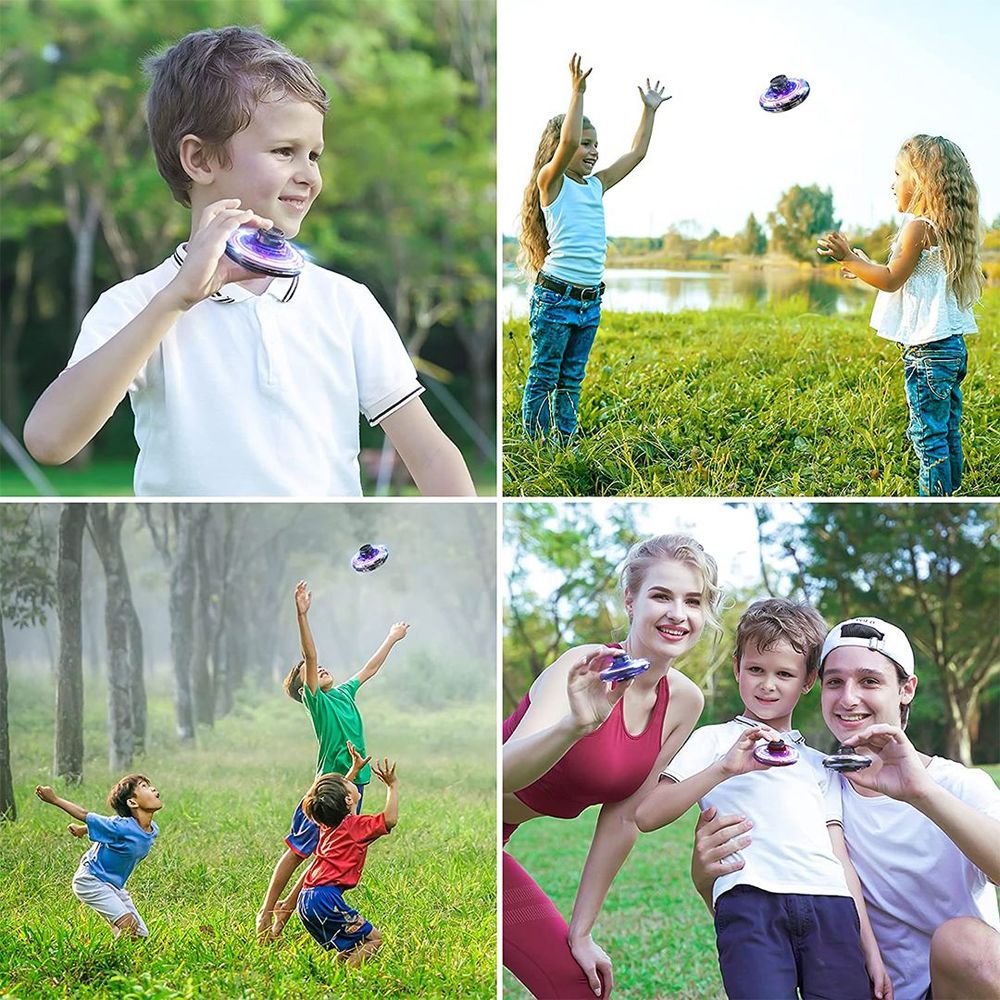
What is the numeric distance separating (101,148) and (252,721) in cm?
471

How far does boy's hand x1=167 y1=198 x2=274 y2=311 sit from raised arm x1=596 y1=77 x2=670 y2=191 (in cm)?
92

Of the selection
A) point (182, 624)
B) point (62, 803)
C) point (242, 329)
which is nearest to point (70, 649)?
point (182, 624)

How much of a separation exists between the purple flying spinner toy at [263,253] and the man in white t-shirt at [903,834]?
1.41m

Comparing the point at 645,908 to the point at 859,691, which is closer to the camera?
the point at 859,691

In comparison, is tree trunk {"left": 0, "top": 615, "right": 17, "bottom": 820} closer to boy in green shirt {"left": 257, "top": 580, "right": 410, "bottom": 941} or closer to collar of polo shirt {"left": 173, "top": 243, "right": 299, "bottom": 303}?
boy in green shirt {"left": 257, "top": 580, "right": 410, "bottom": 941}

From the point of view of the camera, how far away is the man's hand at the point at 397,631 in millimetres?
3137

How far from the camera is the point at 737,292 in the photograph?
11.3 ft

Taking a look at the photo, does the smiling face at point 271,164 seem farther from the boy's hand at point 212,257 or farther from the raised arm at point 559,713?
the raised arm at point 559,713

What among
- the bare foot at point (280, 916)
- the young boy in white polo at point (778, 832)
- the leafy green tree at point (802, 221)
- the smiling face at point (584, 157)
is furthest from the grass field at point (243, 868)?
the leafy green tree at point (802, 221)

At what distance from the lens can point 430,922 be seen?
3016mm

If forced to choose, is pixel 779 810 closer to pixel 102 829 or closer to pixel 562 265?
pixel 562 265

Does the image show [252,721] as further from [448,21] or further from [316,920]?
[448,21]

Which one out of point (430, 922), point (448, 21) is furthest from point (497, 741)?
point (448, 21)

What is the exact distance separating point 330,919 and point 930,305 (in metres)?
1.99
